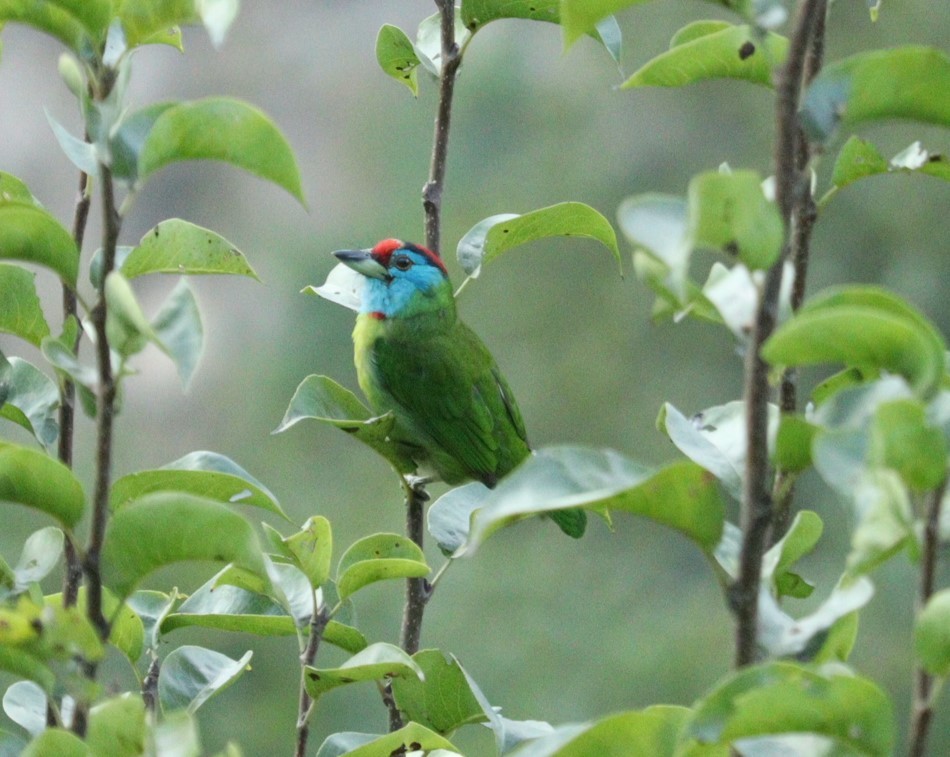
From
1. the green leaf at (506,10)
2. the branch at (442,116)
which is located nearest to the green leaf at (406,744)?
the branch at (442,116)

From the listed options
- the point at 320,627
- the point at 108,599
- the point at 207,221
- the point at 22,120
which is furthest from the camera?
the point at 22,120

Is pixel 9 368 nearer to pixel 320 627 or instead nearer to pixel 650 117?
pixel 320 627

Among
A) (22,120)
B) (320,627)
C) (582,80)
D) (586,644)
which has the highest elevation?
(320,627)

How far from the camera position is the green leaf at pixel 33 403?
957 millimetres

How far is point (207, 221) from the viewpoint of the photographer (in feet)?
23.9

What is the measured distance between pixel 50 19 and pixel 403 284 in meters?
1.48

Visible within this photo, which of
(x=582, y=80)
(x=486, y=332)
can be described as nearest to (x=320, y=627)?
(x=486, y=332)

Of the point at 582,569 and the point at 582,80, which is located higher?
the point at 582,80

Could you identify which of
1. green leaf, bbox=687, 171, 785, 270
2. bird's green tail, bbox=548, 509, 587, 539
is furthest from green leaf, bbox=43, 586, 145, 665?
bird's green tail, bbox=548, 509, 587, 539

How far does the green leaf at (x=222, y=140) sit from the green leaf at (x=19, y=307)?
28 centimetres

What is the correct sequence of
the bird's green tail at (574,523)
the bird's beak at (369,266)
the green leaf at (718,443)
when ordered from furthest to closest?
the bird's beak at (369,266) → the bird's green tail at (574,523) → the green leaf at (718,443)

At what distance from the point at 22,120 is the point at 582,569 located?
4654mm

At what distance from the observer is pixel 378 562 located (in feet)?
2.99

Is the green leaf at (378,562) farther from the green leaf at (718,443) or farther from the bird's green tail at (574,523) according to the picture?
the bird's green tail at (574,523)
